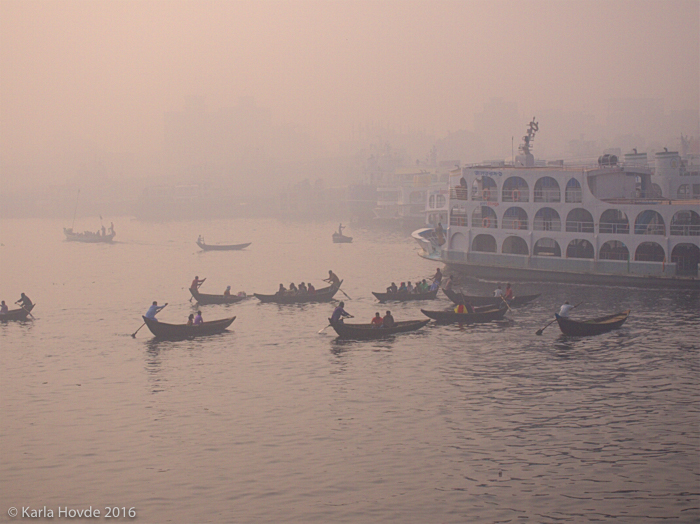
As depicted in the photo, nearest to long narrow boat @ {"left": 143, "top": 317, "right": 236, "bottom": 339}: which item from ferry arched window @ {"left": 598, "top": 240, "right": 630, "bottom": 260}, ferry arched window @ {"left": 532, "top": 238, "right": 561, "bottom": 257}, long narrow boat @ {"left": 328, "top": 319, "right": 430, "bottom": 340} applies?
long narrow boat @ {"left": 328, "top": 319, "right": 430, "bottom": 340}

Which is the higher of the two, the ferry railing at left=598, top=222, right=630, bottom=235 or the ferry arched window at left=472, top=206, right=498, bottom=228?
the ferry arched window at left=472, top=206, right=498, bottom=228

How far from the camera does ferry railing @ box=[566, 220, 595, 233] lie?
56.1 meters

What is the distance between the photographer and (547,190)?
58281 millimetres

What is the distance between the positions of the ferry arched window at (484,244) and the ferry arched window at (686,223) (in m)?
14.2

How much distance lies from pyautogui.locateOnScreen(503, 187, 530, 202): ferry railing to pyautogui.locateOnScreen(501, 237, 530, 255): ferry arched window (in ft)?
10.7

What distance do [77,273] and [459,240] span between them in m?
43.3

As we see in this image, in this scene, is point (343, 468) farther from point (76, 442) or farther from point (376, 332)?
point (376, 332)

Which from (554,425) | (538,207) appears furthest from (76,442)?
(538,207)

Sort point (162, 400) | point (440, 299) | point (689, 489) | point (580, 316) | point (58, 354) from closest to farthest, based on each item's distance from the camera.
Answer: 1. point (689, 489)
2. point (162, 400)
3. point (58, 354)
4. point (580, 316)
5. point (440, 299)

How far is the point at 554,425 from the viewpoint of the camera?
25.2 meters

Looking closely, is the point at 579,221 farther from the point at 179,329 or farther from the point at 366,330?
the point at 179,329

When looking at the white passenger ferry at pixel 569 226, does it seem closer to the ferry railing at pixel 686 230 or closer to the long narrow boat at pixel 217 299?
the ferry railing at pixel 686 230

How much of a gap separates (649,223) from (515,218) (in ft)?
34.0

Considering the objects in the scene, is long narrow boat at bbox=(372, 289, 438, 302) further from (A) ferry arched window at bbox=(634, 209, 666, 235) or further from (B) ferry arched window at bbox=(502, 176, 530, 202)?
(A) ferry arched window at bbox=(634, 209, 666, 235)
